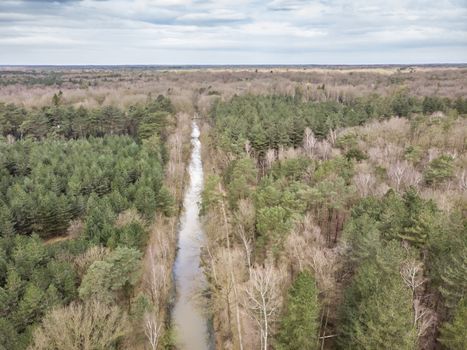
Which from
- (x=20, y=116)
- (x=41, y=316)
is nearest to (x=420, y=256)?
(x=41, y=316)

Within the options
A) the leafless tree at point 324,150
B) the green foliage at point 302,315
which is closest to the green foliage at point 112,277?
the green foliage at point 302,315

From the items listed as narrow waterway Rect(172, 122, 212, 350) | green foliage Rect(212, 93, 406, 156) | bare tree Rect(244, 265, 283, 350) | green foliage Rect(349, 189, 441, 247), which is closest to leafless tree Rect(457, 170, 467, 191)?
green foliage Rect(349, 189, 441, 247)

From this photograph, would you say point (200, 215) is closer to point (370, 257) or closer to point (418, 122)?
point (370, 257)

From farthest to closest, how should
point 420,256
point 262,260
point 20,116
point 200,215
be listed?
point 20,116 < point 200,215 < point 262,260 < point 420,256

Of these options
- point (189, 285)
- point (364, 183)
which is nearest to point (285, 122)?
point (364, 183)

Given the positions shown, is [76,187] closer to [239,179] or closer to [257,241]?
[239,179]
